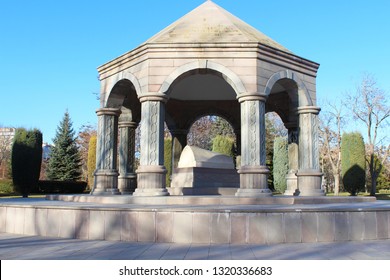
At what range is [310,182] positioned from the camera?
14406 mm

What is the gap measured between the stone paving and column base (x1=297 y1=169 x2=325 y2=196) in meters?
6.23

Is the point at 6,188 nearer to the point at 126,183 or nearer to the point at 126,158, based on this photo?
the point at 126,183

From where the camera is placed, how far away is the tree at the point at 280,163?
33.5m

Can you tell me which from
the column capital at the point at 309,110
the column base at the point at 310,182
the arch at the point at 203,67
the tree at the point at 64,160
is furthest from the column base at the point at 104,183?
the tree at the point at 64,160

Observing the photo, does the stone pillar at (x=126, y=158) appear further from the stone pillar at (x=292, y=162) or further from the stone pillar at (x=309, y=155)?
the stone pillar at (x=309, y=155)

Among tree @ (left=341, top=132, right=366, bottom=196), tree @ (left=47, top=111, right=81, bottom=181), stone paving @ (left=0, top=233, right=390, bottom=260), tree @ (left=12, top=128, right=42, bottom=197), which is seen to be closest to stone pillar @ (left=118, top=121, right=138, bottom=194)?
stone paving @ (left=0, top=233, right=390, bottom=260)

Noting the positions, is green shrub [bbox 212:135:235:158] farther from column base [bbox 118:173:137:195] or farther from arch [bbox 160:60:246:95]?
arch [bbox 160:60:246:95]

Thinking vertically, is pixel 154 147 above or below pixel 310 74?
below

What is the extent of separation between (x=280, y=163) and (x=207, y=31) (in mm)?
22522

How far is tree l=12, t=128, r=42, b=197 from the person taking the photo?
3173 centimetres

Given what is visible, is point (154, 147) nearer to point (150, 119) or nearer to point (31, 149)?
point (150, 119)

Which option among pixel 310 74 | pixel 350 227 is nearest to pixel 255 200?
pixel 350 227

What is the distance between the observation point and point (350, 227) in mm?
8211

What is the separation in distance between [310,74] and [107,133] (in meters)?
8.87
